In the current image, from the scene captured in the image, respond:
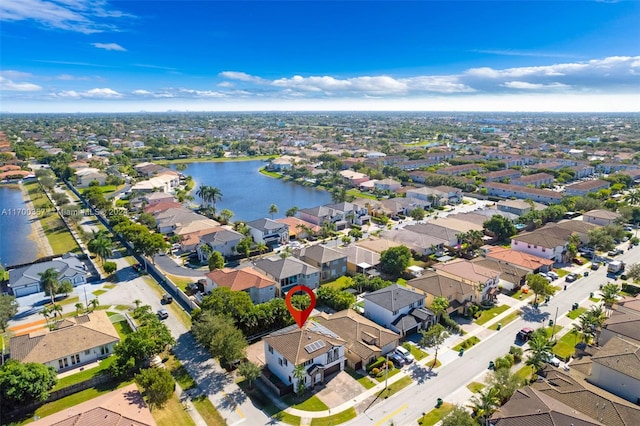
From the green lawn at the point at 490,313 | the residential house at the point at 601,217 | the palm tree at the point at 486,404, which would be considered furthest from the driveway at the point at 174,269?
the residential house at the point at 601,217

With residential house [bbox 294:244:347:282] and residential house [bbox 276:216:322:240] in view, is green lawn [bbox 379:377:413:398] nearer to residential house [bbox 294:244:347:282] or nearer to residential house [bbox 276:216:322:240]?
residential house [bbox 294:244:347:282]

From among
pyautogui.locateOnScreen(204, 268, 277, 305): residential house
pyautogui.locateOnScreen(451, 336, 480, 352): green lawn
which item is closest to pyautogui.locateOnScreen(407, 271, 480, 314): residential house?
pyautogui.locateOnScreen(451, 336, 480, 352): green lawn

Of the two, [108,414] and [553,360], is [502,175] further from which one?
[108,414]

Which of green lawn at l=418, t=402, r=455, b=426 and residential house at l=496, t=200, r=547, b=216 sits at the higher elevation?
residential house at l=496, t=200, r=547, b=216

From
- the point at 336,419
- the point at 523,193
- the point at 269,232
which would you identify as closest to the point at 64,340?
the point at 336,419

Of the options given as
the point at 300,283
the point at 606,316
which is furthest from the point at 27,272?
the point at 606,316

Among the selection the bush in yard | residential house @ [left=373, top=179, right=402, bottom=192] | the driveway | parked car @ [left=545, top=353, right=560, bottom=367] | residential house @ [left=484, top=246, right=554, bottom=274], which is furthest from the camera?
residential house @ [left=373, top=179, right=402, bottom=192]
